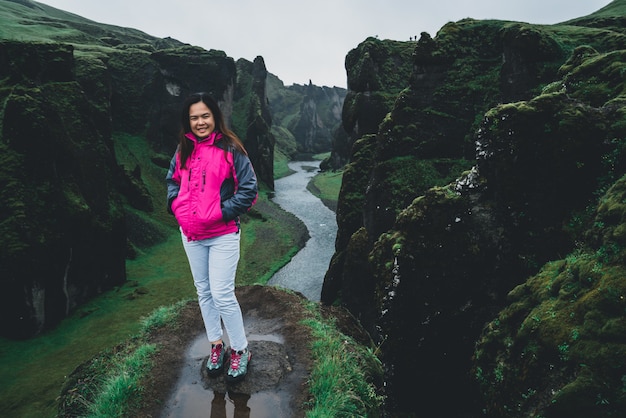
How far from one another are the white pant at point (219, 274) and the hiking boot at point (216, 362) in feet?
1.51

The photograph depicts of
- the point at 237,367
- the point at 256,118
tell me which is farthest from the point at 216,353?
the point at 256,118

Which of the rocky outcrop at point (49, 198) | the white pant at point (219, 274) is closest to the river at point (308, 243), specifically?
the rocky outcrop at point (49, 198)

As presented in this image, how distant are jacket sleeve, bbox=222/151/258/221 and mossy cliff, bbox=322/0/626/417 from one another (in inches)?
271

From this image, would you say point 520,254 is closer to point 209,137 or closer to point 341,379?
point 341,379

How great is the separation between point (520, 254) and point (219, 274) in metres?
10.6

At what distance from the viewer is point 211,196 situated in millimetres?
5598

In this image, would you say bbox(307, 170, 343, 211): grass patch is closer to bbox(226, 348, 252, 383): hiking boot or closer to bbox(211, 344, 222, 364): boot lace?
bbox(211, 344, 222, 364): boot lace

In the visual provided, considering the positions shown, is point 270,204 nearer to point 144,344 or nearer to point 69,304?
point 69,304

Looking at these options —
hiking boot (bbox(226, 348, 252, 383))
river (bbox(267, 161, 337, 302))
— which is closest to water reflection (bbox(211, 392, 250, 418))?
hiking boot (bbox(226, 348, 252, 383))

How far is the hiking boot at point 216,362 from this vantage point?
6.41 m

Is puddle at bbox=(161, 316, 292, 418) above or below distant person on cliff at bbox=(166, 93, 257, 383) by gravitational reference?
below

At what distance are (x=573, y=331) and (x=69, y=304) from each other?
1300 inches

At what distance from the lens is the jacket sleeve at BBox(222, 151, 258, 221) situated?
18.2 feet

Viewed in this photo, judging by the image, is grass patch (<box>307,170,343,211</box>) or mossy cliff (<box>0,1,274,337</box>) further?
grass patch (<box>307,170,343,211</box>)
